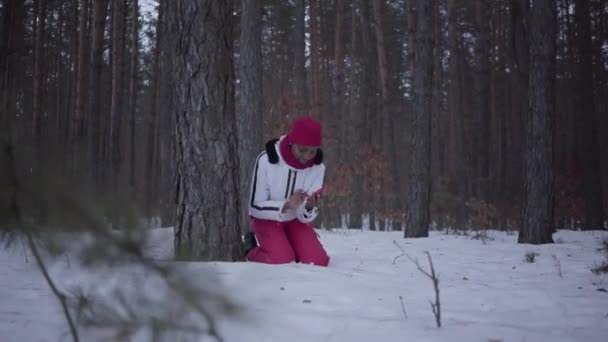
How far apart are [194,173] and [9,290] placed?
59.5 inches

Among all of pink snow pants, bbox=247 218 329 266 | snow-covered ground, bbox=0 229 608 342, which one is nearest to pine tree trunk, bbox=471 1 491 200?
snow-covered ground, bbox=0 229 608 342

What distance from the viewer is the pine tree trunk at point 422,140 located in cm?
851

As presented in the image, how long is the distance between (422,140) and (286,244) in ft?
16.5

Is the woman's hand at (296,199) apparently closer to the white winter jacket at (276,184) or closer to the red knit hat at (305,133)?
the white winter jacket at (276,184)

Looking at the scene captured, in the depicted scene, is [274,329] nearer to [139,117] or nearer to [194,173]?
[194,173]

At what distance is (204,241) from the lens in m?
3.59

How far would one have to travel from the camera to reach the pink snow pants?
4176 millimetres

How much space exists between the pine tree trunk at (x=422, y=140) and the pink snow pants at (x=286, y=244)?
4398 millimetres

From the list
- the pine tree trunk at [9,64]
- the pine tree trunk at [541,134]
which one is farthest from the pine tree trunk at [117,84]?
the pine tree trunk at [541,134]

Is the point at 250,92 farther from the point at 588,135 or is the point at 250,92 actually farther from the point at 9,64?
the point at 588,135

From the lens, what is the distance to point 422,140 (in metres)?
8.56

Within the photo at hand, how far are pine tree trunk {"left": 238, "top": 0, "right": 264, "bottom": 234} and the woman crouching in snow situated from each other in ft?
8.22

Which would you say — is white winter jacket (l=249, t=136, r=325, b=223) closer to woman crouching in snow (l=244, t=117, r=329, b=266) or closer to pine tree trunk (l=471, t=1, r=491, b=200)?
woman crouching in snow (l=244, t=117, r=329, b=266)

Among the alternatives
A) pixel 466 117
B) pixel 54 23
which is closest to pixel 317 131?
pixel 466 117
